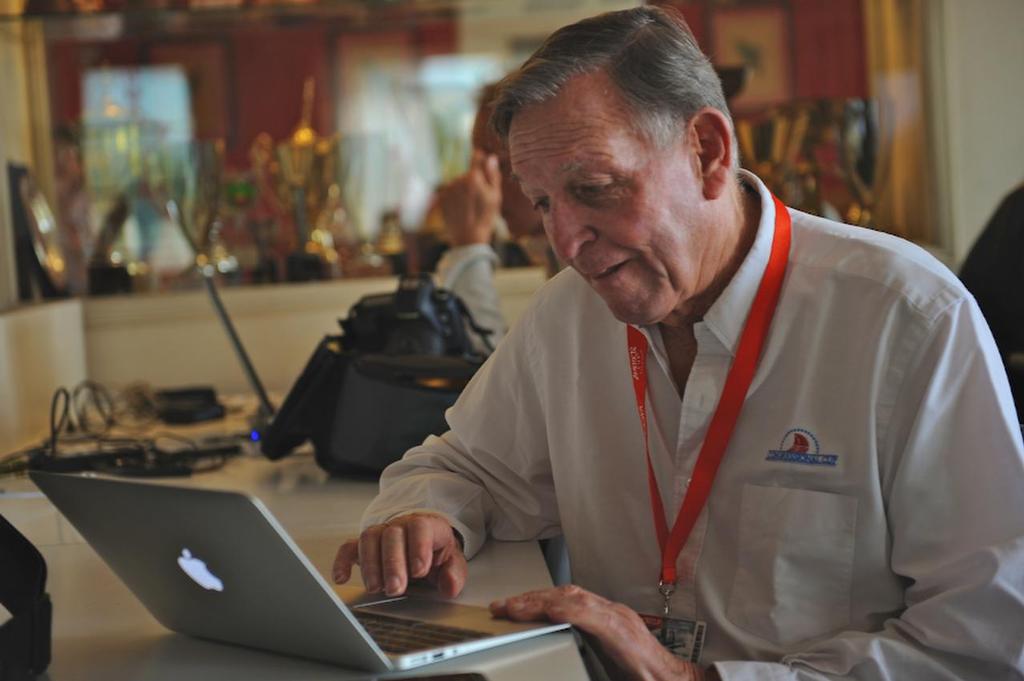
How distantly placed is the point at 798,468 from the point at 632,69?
387 millimetres

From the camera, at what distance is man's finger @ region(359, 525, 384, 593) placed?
128 centimetres

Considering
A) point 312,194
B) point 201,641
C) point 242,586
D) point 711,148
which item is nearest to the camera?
point 242,586

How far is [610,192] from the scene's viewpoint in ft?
4.15

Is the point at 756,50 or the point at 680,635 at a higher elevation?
the point at 756,50

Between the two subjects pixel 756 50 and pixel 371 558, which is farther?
pixel 756 50

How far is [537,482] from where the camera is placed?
1554 mm

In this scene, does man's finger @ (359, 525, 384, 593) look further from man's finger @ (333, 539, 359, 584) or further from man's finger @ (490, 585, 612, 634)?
man's finger @ (490, 585, 612, 634)

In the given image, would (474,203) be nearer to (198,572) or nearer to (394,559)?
(394,559)

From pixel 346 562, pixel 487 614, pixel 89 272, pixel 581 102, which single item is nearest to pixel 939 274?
pixel 581 102

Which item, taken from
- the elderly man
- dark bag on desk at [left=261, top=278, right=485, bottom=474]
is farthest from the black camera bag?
the elderly man

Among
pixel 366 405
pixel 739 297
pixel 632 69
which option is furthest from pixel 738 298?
pixel 366 405

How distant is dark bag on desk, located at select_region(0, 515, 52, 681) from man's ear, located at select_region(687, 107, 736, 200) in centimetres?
66

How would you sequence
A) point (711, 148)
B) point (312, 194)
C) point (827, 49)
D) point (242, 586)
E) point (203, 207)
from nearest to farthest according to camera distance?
point (242, 586) → point (711, 148) → point (203, 207) → point (312, 194) → point (827, 49)

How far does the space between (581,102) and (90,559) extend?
2.52ft
